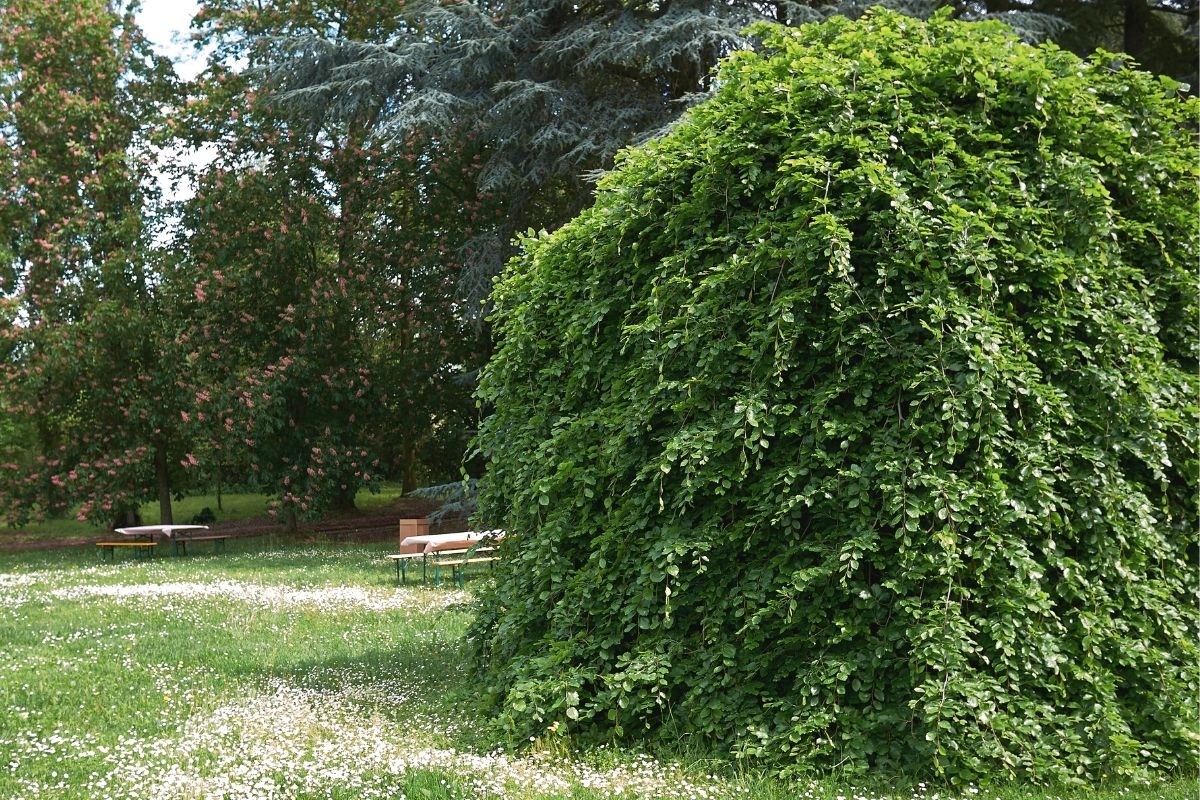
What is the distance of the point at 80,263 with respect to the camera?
2241 centimetres

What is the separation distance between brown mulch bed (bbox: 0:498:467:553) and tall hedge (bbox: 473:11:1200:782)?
1533 cm

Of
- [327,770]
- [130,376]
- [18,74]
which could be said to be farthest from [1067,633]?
[18,74]

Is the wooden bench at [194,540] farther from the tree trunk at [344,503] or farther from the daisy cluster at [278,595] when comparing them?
the daisy cluster at [278,595]

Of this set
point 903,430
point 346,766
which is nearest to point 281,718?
point 346,766

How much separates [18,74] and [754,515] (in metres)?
23.9

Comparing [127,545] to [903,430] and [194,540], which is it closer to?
[194,540]

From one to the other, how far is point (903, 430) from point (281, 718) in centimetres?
437

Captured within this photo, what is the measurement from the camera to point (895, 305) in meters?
4.91

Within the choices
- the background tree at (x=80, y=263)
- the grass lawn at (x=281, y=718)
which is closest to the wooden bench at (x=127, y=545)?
the background tree at (x=80, y=263)

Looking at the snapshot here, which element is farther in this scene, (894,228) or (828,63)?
(828,63)

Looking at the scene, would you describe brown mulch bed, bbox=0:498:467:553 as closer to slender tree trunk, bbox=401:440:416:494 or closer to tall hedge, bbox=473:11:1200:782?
slender tree trunk, bbox=401:440:416:494

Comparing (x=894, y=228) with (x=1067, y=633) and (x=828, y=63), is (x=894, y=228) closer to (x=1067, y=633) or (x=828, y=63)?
(x=828, y=63)

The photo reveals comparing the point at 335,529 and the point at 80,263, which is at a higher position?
the point at 80,263

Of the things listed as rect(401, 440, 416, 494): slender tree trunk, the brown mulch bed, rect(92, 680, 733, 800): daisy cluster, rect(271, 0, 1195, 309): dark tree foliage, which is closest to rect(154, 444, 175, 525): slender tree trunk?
the brown mulch bed
